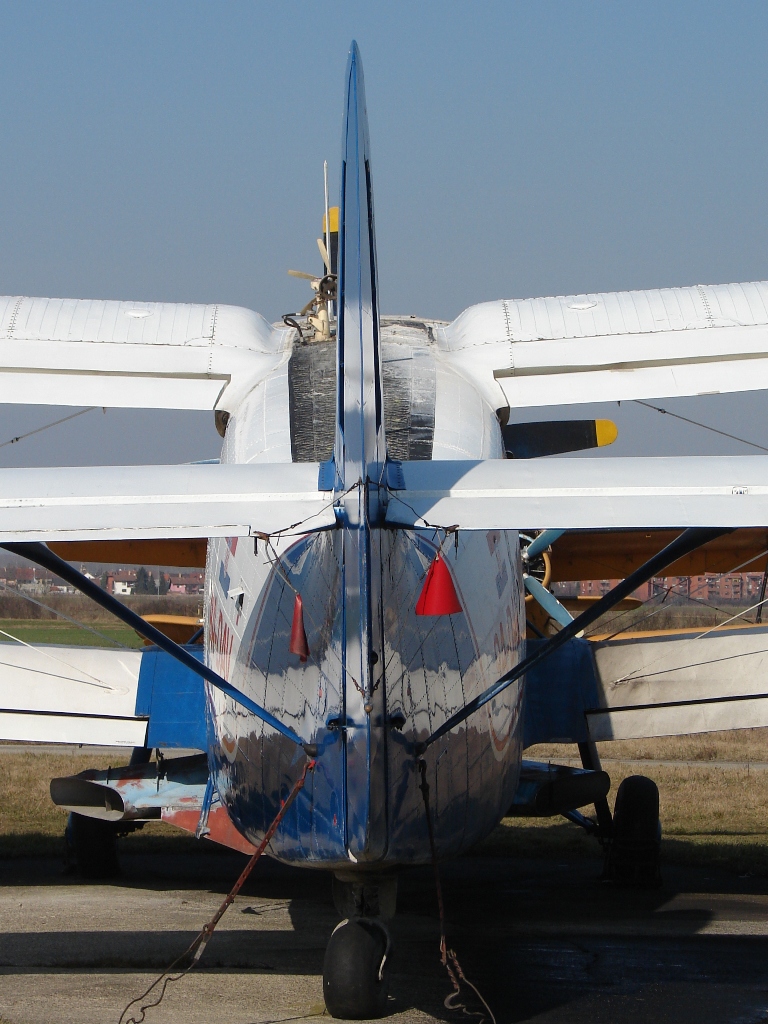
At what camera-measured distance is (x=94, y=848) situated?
10547 millimetres

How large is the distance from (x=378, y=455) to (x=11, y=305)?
4.82 meters

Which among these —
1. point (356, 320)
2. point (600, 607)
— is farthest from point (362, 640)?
point (356, 320)

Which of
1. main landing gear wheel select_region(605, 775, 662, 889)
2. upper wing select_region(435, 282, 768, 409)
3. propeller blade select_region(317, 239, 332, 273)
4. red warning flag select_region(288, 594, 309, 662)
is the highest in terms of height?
propeller blade select_region(317, 239, 332, 273)

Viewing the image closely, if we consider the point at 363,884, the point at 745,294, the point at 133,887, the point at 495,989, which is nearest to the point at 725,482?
the point at 363,884

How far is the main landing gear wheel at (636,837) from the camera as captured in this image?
33.4ft

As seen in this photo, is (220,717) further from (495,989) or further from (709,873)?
(709,873)

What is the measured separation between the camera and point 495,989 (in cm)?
692

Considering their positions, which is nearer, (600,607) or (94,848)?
(600,607)

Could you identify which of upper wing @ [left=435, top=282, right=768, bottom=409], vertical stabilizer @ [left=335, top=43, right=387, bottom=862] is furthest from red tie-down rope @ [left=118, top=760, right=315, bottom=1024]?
upper wing @ [left=435, top=282, right=768, bottom=409]

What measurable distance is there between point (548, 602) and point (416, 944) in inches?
197

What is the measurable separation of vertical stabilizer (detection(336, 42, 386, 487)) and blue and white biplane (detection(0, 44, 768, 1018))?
13 mm

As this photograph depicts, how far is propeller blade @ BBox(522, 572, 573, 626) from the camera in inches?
483

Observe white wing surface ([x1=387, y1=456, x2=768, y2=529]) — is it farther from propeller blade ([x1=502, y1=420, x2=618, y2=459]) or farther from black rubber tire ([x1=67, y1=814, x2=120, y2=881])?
black rubber tire ([x1=67, y1=814, x2=120, y2=881])

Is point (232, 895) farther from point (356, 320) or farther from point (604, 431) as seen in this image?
point (604, 431)
